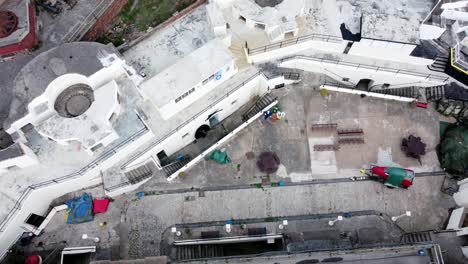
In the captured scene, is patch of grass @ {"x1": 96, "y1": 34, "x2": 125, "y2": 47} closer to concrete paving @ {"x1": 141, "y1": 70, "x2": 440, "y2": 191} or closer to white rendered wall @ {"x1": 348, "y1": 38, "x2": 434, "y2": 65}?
concrete paving @ {"x1": 141, "y1": 70, "x2": 440, "y2": 191}

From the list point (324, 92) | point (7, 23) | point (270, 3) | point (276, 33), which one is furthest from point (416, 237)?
point (7, 23)

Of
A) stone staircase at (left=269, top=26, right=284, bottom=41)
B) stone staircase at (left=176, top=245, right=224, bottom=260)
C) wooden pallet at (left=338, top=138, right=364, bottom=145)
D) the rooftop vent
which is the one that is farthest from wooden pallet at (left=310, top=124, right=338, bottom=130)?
the rooftop vent

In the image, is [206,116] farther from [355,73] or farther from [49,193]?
[355,73]

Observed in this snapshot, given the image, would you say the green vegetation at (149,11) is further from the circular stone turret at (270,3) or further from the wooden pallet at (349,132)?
the wooden pallet at (349,132)

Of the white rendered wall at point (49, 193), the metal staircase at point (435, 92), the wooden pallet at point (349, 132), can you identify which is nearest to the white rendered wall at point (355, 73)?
the metal staircase at point (435, 92)

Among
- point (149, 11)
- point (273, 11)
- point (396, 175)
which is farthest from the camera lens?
point (149, 11)

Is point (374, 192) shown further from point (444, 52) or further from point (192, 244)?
point (192, 244)

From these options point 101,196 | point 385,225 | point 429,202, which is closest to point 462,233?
point 429,202
